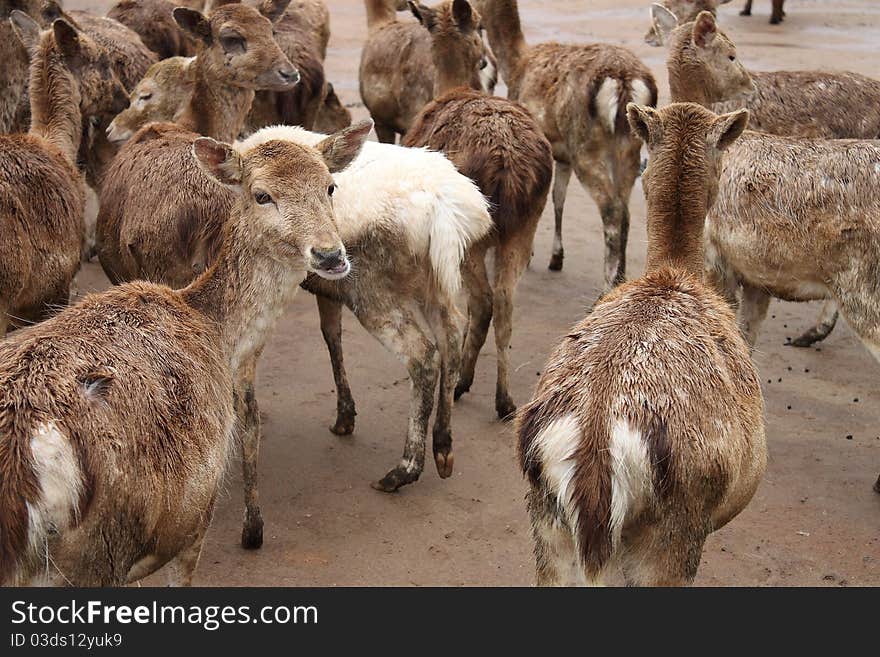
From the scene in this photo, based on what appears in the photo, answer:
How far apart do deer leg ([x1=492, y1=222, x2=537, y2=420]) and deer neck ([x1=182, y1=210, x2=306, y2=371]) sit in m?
2.45

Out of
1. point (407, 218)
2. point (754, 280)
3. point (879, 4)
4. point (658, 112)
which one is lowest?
point (879, 4)

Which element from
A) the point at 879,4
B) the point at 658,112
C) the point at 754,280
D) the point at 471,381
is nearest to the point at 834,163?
the point at 754,280

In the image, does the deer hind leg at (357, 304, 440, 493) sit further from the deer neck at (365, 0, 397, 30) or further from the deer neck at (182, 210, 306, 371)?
the deer neck at (365, 0, 397, 30)

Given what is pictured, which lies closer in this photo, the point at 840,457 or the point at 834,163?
the point at 834,163

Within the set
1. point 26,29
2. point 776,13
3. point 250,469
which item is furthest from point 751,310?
point 776,13

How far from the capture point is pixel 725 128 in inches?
211

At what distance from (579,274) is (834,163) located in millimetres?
3704

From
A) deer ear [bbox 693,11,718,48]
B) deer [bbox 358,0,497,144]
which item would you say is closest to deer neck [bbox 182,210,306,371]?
deer ear [bbox 693,11,718,48]

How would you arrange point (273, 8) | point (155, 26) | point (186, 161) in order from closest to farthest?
point (186, 161)
point (273, 8)
point (155, 26)

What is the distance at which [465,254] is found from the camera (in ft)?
23.8

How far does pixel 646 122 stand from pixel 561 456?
2.20 meters

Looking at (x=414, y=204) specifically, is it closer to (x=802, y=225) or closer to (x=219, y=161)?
(x=219, y=161)

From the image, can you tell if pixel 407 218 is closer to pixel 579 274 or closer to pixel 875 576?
pixel 875 576

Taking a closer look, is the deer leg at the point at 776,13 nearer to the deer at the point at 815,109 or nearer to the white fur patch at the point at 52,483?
the deer at the point at 815,109
